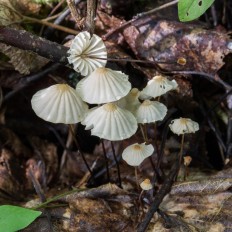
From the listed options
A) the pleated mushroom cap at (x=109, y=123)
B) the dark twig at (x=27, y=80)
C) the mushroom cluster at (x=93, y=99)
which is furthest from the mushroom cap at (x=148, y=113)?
the dark twig at (x=27, y=80)

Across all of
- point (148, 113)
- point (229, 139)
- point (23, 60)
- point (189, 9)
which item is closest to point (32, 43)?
point (23, 60)

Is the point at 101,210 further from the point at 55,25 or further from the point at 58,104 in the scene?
the point at 55,25

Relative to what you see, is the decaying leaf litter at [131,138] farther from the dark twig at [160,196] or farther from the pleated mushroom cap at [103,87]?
the pleated mushroom cap at [103,87]

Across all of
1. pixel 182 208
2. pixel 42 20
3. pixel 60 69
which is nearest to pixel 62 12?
pixel 42 20

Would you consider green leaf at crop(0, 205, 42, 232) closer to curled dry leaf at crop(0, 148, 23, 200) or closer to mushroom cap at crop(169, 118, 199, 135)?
curled dry leaf at crop(0, 148, 23, 200)

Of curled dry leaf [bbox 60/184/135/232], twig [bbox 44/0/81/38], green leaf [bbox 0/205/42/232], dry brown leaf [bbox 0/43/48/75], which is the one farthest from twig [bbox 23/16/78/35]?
green leaf [bbox 0/205/42/232]

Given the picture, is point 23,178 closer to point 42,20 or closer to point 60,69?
point 60,69
